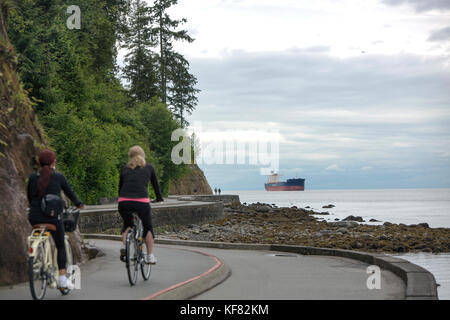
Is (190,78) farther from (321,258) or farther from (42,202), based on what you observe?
(42,202)

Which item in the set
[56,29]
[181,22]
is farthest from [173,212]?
[181,22]

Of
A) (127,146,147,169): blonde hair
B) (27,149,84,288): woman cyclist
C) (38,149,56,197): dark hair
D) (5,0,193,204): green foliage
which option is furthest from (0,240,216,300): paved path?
(5,0,193,204): green foliage

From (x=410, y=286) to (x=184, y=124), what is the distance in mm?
61986

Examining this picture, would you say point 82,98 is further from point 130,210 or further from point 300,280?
point 130,210

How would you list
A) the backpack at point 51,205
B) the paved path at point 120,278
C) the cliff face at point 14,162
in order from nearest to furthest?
the backpack at point 51,205 → the paved path at point 120,278 → the cliff face at point 14,162

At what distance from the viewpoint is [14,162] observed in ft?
34.0

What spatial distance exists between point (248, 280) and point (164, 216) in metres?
22.8

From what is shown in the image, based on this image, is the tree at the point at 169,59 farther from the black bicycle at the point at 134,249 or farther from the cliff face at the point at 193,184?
the black bicycle at the point at 134,249

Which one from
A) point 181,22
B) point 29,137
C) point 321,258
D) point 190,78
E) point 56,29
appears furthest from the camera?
point 190,78

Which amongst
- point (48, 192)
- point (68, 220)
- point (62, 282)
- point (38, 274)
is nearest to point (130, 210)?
point (68, 220)

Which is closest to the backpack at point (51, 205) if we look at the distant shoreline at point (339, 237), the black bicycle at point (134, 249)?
the black bicycle at point (134, 249)

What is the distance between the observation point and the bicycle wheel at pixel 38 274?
7676 mm

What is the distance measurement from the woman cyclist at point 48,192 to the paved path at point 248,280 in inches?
21.7
